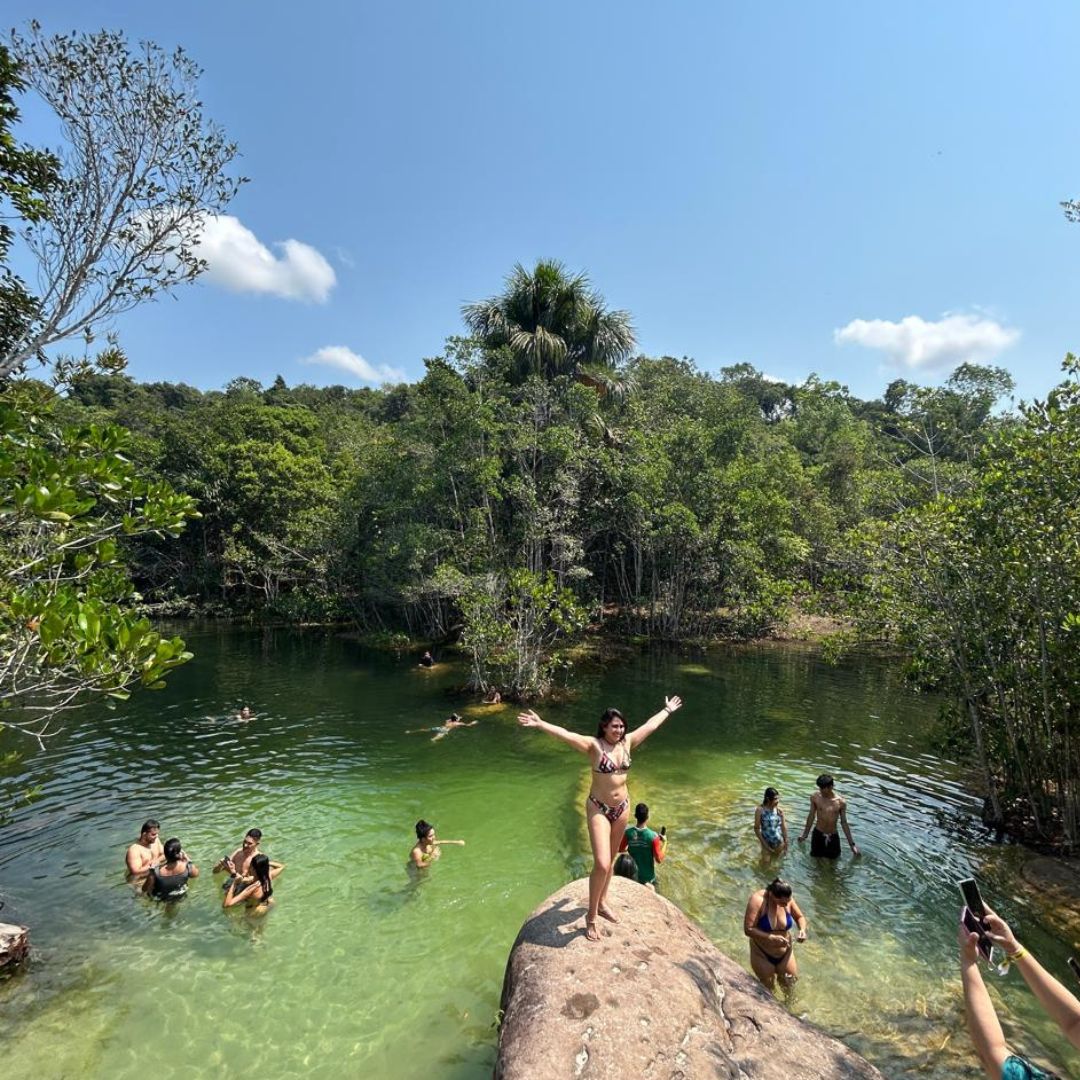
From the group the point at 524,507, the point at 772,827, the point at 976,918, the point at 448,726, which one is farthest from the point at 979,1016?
the point at 524,507

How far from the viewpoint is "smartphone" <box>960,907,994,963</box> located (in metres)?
3.32

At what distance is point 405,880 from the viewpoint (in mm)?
10742

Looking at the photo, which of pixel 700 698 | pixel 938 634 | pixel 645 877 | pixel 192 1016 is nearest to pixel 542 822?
pixel 645 877

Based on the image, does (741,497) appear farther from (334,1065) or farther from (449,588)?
(334,1065)

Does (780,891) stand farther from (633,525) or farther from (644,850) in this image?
(633,525)

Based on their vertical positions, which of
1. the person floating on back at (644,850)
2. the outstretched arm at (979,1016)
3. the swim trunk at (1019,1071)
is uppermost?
the outstretched arm at (979,1016)

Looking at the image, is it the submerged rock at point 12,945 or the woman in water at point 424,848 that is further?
the woman in water at point 424,848

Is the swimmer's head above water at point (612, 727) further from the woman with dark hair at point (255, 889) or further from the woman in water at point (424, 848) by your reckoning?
the woman with dark hair at point (255, 889)

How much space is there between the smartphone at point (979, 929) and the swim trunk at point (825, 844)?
8.46 m

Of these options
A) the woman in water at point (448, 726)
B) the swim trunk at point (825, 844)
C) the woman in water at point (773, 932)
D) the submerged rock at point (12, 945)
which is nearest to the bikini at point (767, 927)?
the woman in water at point (773, 932)

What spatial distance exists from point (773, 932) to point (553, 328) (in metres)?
26.1

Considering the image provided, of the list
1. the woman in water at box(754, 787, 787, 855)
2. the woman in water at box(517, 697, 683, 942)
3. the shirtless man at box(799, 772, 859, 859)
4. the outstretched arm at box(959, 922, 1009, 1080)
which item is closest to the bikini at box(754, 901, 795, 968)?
the woman in water at box(517, 697, 683, 942)

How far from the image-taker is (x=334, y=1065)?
682 centimetres

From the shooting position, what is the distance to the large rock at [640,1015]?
4.70m
